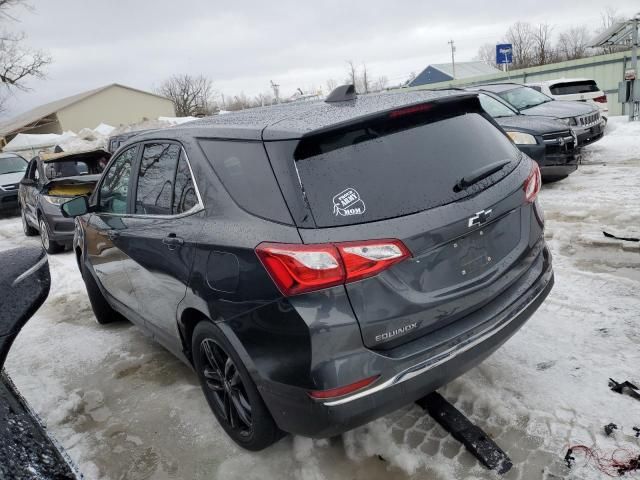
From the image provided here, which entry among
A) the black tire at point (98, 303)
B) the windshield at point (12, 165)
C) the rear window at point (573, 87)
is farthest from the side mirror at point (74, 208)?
the rear window at point (573, 87)

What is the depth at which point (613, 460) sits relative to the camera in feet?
7.69

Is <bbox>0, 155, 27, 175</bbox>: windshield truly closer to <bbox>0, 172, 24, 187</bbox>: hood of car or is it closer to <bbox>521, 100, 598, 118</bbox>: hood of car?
<bbox>0, 172, 24, 187</bbox>: hood of car

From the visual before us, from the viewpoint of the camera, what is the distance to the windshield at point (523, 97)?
1018 centimetres

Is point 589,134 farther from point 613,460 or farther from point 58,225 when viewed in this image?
point 58,225

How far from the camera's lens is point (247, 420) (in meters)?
2.67

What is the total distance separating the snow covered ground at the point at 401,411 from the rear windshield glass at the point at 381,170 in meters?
1.32

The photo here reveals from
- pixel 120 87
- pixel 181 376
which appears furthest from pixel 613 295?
pixel 120 87

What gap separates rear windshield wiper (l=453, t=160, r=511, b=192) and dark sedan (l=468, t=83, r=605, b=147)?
681 centimetres

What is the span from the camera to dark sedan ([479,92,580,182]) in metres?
7.96

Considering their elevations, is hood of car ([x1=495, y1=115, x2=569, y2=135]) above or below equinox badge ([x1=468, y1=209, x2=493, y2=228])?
below

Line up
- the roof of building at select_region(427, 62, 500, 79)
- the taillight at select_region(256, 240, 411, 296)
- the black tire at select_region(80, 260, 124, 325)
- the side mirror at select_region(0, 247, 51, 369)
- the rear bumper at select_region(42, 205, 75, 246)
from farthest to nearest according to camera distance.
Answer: the roof of building at select_region(427, 62, 500, 79) < the rear bumper at select_region(42, 205, 75, 246) < the black tire at select_region(80, 260, 124, 325) < the taillight at select_region(256, 240, 411, 296) < the side mirror at select_region(0, 247, 51, 369)

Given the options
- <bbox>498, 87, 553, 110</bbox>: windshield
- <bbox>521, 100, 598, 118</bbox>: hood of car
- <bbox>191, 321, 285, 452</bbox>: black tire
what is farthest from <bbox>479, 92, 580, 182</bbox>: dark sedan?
<bbox>191, 321, 285, 452</bbox>: black tire

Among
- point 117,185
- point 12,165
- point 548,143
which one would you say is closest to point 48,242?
point 117,185

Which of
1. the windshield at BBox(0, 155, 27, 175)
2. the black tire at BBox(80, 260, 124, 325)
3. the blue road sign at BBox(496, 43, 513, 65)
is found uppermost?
the blue road sign at BBox(496, 43, 513, 65)
